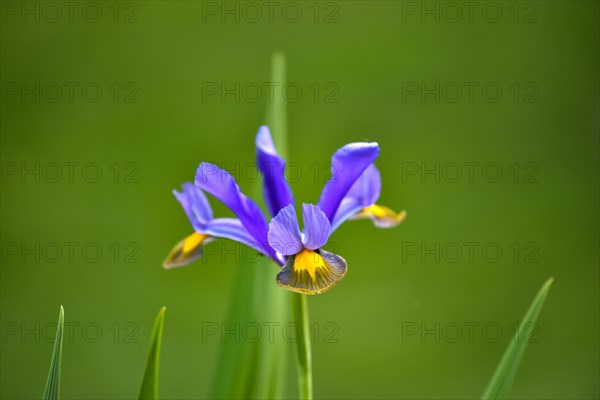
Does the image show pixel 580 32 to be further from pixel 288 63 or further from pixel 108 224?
pixel 108 224

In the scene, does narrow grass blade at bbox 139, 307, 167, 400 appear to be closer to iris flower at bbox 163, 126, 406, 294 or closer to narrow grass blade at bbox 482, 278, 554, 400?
iris flower at bbox 163, 126, 406, 294

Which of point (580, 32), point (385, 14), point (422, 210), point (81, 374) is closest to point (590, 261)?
point (422, 210)

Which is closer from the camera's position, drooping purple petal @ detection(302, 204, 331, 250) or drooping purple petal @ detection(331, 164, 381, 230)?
drooping purple petal @ detection(302, 204, 331, 250)

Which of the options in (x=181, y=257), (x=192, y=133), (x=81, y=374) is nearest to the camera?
(x=181, y=257)

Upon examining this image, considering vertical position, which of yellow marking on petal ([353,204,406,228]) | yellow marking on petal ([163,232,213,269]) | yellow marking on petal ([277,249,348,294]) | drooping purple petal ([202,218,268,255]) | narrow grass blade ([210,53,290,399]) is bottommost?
narrow grass blade ([210,53,290,399])

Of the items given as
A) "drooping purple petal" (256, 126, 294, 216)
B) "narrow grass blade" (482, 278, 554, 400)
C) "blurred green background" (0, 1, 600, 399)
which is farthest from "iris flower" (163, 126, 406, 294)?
"blurred green background" (0, 1, 600, 399)
